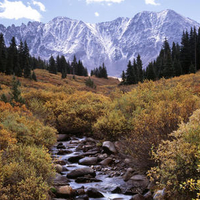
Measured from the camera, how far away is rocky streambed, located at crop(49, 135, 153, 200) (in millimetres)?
8695

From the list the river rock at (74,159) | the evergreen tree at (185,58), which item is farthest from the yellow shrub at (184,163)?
the evergreen tree at (185,58)

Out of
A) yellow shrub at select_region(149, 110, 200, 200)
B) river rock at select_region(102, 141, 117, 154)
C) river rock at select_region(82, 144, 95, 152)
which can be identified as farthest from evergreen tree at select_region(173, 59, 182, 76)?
yellow shrub at select_region(149, 110, 200, 200)

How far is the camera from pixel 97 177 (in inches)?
420

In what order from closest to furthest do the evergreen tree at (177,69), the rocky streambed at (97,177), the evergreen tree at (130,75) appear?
the rocky streambed at (97,177)
the evergreen tree at (177,69)
the evergreen tree at (130,75)

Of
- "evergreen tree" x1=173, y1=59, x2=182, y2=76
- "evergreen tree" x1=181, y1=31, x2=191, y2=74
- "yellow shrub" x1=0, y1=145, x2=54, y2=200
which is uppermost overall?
"evergreen tree" x1=181, y1=31, x2=191, y2=74

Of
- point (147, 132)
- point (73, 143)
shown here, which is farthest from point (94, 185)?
point (73, 143)

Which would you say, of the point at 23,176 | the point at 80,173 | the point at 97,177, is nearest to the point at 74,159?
the point at 80,173

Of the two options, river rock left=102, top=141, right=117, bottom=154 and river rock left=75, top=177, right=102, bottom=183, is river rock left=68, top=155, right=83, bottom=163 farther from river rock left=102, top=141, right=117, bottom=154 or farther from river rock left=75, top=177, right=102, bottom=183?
river rock left=75, top=177, right=102, bottom=183

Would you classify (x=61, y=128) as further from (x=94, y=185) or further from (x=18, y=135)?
(x=94, y=185)

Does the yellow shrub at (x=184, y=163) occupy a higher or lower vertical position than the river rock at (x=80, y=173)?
higher

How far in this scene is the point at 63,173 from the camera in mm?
11148

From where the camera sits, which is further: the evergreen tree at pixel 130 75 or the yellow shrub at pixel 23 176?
the evergreen tree at pixel 130 75

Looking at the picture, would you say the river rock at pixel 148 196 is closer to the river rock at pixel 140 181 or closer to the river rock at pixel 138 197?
the river rock at pixel 138 197

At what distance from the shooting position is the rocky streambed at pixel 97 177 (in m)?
8.70
